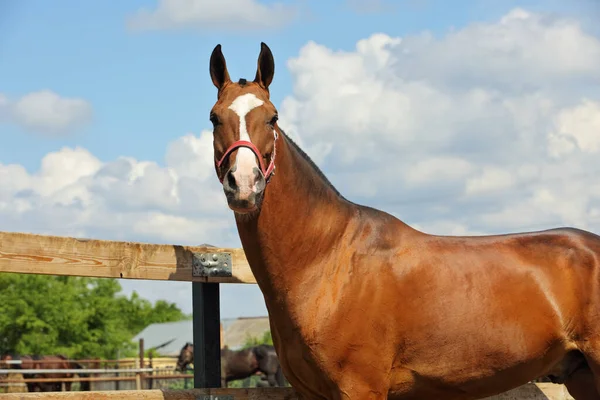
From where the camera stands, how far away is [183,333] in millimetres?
73750

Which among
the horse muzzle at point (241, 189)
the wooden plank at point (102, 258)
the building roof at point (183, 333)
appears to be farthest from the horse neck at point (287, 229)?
the building roof at point (183, 333)

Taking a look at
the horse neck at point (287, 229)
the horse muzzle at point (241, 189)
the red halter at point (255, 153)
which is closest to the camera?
the horse muzzle at point (241, 189)

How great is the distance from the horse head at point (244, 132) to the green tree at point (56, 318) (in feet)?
157

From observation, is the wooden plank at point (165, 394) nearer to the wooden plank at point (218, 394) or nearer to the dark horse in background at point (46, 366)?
the wooden plank at point (218, 394)

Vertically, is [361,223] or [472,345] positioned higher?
[361,223]

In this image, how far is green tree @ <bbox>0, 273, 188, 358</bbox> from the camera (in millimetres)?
48844

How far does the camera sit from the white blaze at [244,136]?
13.0 feet

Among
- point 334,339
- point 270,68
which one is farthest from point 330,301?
point 270,68

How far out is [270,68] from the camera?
15.0ft

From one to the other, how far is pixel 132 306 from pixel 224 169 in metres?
81.9

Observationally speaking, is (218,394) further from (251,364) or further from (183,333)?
(183,333)

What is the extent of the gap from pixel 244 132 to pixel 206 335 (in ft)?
5.23

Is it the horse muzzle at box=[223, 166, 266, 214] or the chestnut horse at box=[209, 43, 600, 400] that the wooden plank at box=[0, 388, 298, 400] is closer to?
the chestnut horse at box=[209, 43, 600, 400]

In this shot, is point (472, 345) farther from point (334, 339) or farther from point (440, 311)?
point (334, 339)
